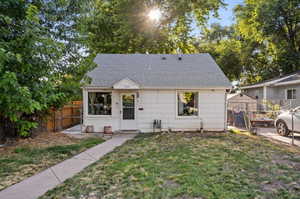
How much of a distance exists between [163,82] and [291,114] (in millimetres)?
6009

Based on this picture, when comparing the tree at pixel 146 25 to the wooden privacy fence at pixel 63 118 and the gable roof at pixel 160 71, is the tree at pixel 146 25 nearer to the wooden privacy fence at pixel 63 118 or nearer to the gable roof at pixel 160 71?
the gable roof at pixel 160 71

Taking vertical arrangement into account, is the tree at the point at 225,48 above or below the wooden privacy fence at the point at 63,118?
above

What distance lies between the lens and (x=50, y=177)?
4188 millimetres

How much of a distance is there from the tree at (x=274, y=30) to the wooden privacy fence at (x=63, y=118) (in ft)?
74.9

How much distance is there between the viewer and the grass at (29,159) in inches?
167

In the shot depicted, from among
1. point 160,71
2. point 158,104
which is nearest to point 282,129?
point 158,104

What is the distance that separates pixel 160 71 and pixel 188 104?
8.42 feet

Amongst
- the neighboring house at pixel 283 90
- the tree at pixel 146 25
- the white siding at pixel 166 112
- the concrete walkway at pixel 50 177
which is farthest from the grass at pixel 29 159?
the neighboring house at pixel 283 90

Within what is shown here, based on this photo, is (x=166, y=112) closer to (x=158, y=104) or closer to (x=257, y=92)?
(x=158, y=104)

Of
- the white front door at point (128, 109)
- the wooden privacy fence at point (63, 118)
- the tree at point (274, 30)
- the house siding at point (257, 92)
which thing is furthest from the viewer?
the tree at point (274, 30)

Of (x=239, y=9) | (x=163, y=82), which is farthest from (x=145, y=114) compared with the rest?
(x=239, y=9)

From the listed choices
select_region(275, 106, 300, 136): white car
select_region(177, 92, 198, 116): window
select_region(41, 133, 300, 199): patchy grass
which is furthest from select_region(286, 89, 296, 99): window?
select_region(41, 133, 300, 199): patchy grass

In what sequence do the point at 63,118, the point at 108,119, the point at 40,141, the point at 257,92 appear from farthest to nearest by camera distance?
1. the point at 257,92
2. the point at 63,118
3. the point at 108,119
4. the point at 40,141

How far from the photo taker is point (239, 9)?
24969mm
